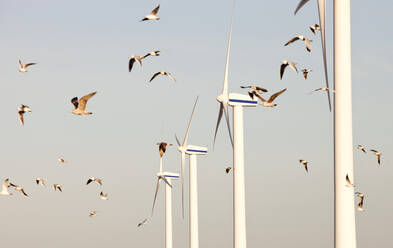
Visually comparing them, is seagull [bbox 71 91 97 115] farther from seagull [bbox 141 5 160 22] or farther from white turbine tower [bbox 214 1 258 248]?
white turbine tower [bbox 214 1 258 248]

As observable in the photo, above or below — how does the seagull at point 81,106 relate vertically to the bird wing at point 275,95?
below

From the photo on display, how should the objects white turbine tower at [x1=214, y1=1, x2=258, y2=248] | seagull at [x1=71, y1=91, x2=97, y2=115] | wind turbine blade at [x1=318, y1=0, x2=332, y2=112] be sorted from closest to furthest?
wind turbine blade at [x1=318, y1=0, x2=332, y2=112] → seagull at [x1=71, y1=91, x2=97, y2=115] → white turbine tower at [x1=214, y1=1, x2=258, y2=248]

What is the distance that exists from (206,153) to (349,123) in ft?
339

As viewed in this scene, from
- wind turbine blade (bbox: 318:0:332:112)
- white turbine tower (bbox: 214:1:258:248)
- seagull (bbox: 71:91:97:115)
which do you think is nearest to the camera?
wind turbine blade (bbox: 318:0:332:112)

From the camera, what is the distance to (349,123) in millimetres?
54406

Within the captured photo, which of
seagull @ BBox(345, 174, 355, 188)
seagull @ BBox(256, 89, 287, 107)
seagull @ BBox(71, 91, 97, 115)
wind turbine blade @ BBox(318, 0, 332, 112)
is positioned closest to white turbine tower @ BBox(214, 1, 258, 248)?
seagull @ BBox(256, 89, 287, 107)

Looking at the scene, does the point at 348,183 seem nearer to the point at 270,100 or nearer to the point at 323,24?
the point at 323,24

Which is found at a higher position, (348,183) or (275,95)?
(275,95)

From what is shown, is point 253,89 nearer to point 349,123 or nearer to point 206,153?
point 349,123

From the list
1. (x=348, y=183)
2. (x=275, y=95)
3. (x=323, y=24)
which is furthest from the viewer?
(x=275, y=95)

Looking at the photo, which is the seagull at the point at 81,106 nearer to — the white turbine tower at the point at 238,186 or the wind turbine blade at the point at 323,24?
the wind turbine blade at the point at 323,24

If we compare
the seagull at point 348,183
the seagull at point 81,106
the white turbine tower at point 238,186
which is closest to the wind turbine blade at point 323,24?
the seagull at point 348,183

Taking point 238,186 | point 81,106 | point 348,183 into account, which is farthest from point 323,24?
point 238,186

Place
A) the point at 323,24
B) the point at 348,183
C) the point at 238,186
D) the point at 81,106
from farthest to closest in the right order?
the point at 238,186 → the point at 81,106 → the point at 323,24 → the point at 348,183
